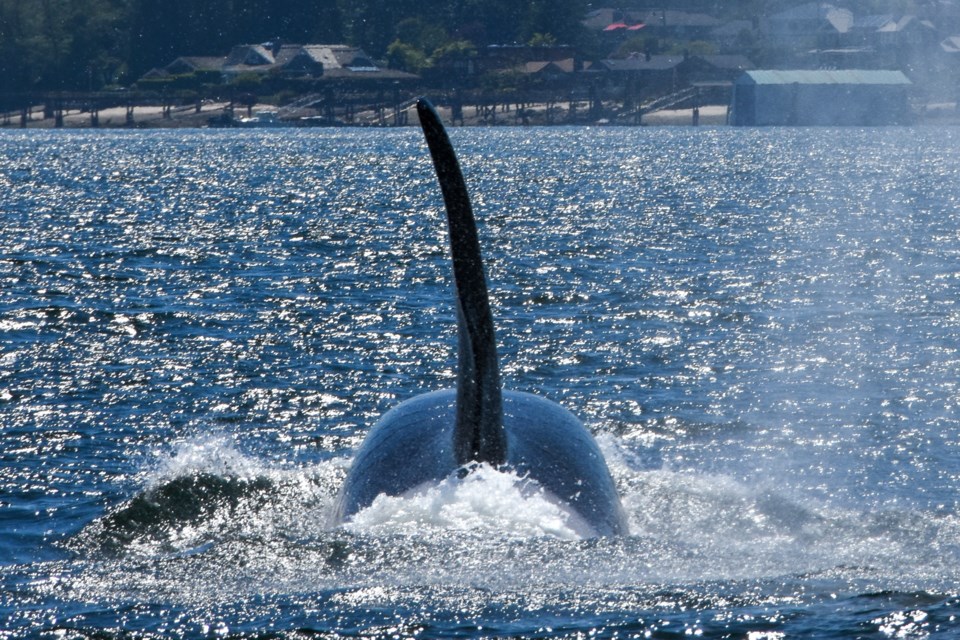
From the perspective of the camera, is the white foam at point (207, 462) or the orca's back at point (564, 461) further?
the white foam at point (207, 462)

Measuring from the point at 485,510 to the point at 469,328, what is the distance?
1.54 m

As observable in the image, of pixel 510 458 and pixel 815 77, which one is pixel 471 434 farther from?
pixel 815 77

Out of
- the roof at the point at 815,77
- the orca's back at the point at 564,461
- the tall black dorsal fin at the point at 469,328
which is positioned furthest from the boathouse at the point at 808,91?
the tall black dorsal fin at the point at 469,328

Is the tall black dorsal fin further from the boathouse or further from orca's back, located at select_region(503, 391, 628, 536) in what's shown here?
the boathouse

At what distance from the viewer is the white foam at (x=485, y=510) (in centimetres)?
1370

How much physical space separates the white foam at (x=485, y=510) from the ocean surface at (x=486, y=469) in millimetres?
26

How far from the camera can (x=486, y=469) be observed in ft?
45.4

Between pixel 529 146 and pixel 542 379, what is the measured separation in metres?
131

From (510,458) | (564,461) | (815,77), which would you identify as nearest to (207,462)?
(564,461)

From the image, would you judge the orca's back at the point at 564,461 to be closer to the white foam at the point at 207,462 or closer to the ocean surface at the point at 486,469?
the ocean surface at the point at 486,469

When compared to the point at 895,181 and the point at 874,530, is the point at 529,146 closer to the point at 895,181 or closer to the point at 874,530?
the point at 895,181

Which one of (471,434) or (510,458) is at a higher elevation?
(471,434)

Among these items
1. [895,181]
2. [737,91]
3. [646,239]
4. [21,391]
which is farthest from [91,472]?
[737,91]

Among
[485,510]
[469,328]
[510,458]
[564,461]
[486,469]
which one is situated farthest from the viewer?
[564,461]
